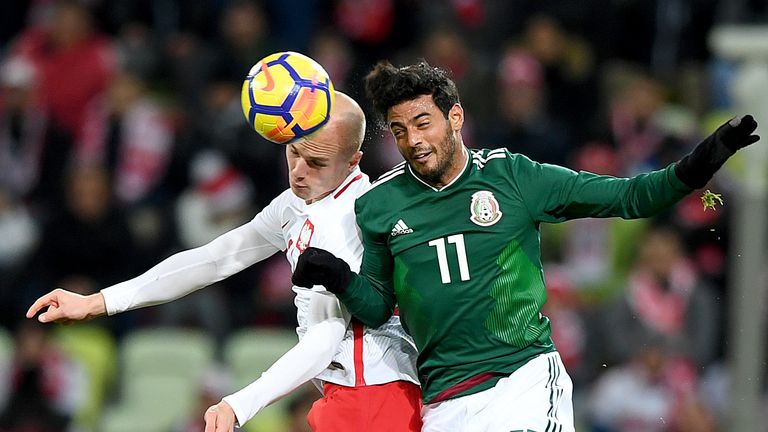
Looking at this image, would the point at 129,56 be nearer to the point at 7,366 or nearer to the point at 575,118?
the point at 7,366

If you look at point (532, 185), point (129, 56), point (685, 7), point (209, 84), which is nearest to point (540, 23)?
point (685, 7)

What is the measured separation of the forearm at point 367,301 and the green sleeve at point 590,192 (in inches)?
22.7

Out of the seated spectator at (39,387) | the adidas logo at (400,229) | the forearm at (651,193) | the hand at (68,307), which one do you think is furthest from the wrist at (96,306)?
the seated spectator at (39,387)

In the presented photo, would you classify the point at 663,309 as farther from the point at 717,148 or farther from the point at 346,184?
the point at 717,148

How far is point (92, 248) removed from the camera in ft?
33.0

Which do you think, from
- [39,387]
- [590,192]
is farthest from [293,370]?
[39,387]

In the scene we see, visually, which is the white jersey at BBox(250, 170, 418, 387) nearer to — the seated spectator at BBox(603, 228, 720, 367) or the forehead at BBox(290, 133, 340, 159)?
the forehead at BBox(290, 133, 340, 159)

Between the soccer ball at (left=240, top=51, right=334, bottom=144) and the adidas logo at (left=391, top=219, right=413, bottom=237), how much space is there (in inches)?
17.1

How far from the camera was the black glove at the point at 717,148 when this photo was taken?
429 centimetres

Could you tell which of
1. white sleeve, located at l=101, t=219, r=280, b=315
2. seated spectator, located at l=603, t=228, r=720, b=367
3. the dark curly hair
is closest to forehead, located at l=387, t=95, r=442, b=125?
the dark curly hair

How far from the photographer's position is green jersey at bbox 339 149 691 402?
15.2 feet

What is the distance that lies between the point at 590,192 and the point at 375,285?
78 cm

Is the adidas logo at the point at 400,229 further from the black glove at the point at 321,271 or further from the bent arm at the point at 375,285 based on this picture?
the black glove at the point at 321,271

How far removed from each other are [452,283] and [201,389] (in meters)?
4.67
